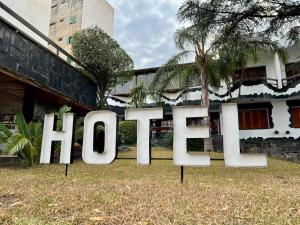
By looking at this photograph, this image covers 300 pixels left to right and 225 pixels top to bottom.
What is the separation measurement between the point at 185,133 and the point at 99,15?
30463 mm

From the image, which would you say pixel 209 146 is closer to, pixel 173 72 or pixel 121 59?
pixel 173 72

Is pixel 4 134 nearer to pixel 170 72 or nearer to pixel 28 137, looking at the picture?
pixel 28 137

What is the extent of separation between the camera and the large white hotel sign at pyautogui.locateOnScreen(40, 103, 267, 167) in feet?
16.5

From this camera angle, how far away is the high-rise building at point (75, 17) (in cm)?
3091

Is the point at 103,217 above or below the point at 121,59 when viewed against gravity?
below

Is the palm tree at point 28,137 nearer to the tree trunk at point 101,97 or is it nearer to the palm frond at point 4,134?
the palm frond at point 4,134

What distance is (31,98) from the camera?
983cm

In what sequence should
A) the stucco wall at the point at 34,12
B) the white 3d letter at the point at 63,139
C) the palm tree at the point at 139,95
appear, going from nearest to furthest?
the white 3d letter at the point at 63,139
the stucco wall at the point at 34,12
the palm tree at the point at 139,95

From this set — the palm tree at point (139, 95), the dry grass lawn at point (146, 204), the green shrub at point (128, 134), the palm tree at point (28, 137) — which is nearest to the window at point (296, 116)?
the palm tree at point (139, 95)

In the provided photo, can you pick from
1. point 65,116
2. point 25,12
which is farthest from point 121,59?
point 65,116

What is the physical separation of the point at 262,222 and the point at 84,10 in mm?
31608

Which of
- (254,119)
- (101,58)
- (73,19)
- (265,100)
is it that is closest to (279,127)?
(254,119)

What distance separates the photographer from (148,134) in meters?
5.40

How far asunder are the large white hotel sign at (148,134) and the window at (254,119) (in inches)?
696
